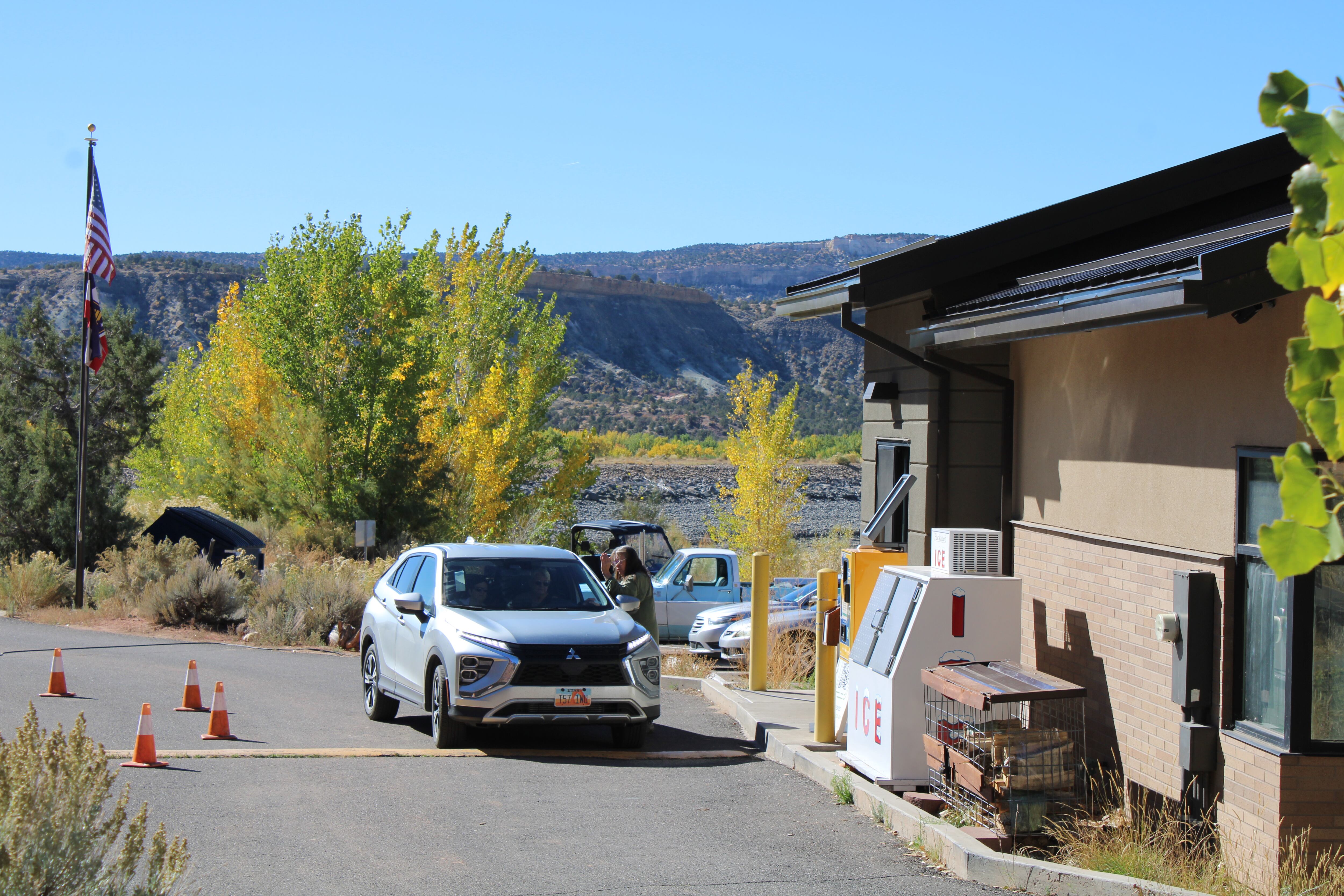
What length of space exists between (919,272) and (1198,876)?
509 centimetres

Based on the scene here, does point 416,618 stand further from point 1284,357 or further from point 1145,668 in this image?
point 1284,357

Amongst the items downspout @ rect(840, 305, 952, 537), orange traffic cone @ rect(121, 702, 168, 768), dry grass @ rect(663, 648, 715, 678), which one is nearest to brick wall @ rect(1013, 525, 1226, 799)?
downspout @ rect(840, 305, 952, 537)

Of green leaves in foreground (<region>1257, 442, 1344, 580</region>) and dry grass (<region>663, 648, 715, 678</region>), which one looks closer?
green leaves in foreground (<region>1257, 442, 1344, 580</region>)

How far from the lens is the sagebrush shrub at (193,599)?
18.5m

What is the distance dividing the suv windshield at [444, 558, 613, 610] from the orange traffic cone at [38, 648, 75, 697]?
3.97 meters

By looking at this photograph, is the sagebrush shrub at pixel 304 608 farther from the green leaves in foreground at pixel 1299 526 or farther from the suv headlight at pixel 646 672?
the green leaves in foreground at pixel 1299 526

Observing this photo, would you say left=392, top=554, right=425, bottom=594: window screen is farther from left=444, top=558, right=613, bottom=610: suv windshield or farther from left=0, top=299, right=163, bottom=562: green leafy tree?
left=0, top=299, right=163, bottom=562: green leafy tree

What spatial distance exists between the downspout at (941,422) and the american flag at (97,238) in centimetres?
1383

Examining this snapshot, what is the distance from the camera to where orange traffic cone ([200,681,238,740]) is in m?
10.2

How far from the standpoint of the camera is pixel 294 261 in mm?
30641

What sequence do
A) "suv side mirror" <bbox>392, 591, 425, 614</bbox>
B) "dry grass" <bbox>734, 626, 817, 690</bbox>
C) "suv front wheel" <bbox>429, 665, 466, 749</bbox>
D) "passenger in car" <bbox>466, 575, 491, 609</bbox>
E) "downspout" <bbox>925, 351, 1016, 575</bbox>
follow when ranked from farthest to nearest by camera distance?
1. "dry grass" <bbox>734, 626, 817, 690</bbox>
2. "passenger in car" <bbox>466, 575, 491, 609</bbox>
3. "suv side mirror" <bbox>392, 591, 425, 614</bbox>
4. "suv front wheel" <bbox>429, 665, 466, 749</bbox>
5. "downspout" <bbox>925, 351, 1016, 575</bbox>

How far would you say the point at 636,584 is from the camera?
1210cm

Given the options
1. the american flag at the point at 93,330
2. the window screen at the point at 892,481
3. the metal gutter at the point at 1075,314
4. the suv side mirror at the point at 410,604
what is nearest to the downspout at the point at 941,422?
the metal gutter at the point at 1075,314

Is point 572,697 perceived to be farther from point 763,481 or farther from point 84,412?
point 763,481
